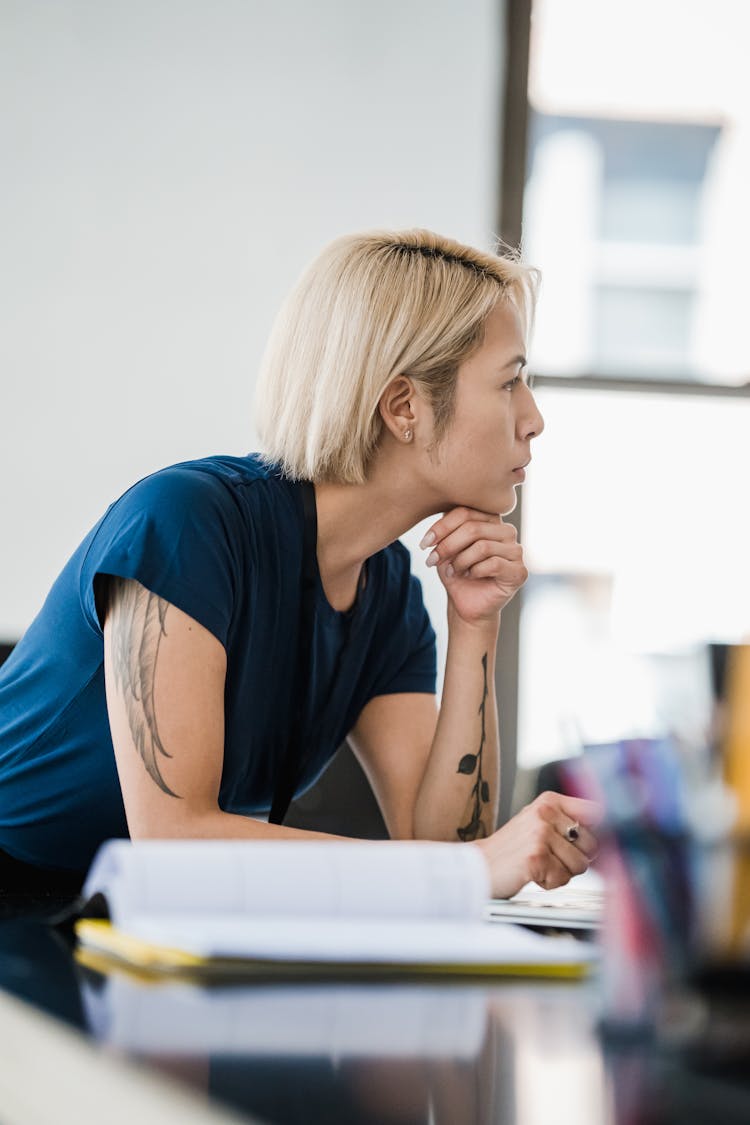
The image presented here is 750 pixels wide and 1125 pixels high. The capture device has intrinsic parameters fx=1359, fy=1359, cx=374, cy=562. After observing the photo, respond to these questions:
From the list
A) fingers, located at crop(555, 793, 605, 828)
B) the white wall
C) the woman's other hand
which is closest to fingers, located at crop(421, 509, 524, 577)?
the woman's other hand

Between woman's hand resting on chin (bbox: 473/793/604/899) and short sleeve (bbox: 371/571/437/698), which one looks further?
short sleeve (bbox: 371/571/437/698)

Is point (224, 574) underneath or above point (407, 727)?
above

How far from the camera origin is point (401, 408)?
175 cm

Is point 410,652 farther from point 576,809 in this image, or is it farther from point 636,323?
point 636,323

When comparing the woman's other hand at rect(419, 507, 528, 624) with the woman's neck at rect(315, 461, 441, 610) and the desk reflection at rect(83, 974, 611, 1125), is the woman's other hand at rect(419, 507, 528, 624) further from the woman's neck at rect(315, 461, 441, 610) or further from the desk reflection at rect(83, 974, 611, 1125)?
the desk reflection at rect(83, 974, 611, 1125)

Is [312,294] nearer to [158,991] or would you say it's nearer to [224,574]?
[224,574]

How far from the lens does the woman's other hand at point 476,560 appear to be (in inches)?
70.0

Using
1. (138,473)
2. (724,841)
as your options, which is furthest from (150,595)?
(138,473)

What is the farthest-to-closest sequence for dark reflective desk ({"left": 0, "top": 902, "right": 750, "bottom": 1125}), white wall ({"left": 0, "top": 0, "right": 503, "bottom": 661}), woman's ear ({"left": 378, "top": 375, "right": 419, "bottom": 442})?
white wall ({"left": 0, "top": 0, "right": 503, "bottom": 661}) → woman's ear ({"left": 378, "top": 375, "right": 419, "bottom": 442}) → dark reflective desk ({"left": 0, "top": 902, "right": 750, "bottom": 1125})

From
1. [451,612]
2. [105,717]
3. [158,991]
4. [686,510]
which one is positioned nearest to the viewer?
[158,991]

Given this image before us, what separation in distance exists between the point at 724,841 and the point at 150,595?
0.92 meters

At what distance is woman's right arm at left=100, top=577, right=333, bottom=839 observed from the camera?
1249 mm

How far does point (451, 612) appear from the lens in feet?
6.09

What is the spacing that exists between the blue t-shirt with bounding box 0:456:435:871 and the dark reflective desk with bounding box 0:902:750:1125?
2.49 feet
